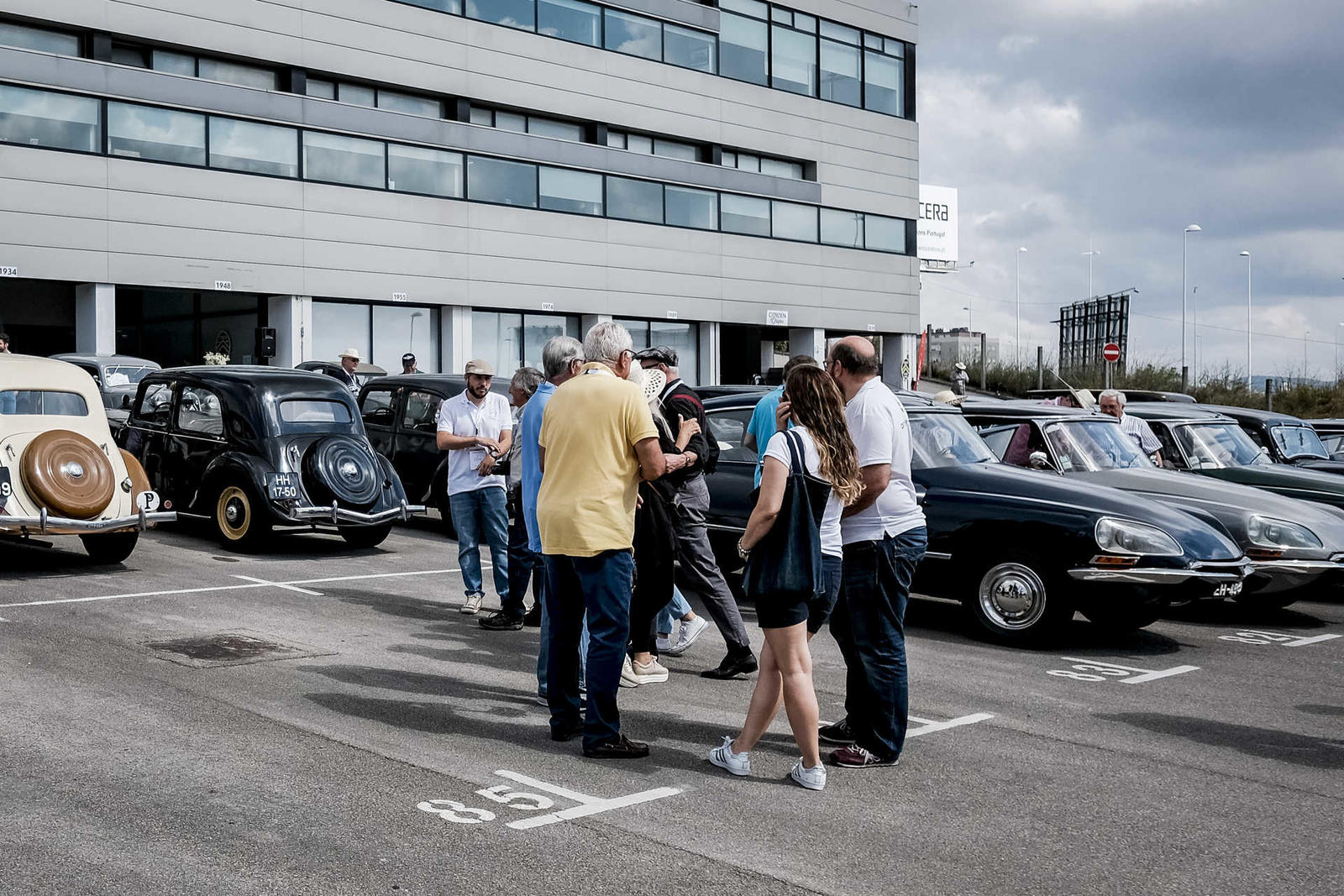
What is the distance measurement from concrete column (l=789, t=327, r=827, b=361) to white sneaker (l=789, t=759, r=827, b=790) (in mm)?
41356

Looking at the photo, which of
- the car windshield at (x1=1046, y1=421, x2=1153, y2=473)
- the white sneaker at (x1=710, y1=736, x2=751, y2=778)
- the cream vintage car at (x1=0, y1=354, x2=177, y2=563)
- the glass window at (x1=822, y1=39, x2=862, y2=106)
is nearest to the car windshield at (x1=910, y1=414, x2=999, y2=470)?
the car windshield at (x1=1046, y1=421, x2=1153, y2=473)

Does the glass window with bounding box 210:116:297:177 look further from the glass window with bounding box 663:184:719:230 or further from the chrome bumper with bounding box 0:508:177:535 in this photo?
the chrome bumper with bounding box 0:508:177:535

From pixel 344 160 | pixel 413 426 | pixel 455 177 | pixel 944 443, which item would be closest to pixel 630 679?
pixel 944 443

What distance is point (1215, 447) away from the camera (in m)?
13.4

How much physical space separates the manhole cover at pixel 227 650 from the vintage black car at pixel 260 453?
4.32m

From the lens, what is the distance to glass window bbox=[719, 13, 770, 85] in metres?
43.9

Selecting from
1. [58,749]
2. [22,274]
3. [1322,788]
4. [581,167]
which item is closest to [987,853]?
[1322,788]

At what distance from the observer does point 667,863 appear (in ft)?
15.0

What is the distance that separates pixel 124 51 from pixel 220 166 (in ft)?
11.6

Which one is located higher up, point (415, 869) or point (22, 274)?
point (22, 274)

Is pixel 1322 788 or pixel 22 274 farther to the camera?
pixel 22 274

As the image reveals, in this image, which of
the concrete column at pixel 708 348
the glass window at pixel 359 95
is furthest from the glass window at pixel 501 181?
the concrete column at pixel 708 348

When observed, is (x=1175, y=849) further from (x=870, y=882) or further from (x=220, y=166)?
(x=220, y=166)

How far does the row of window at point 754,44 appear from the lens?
39.2 meters
